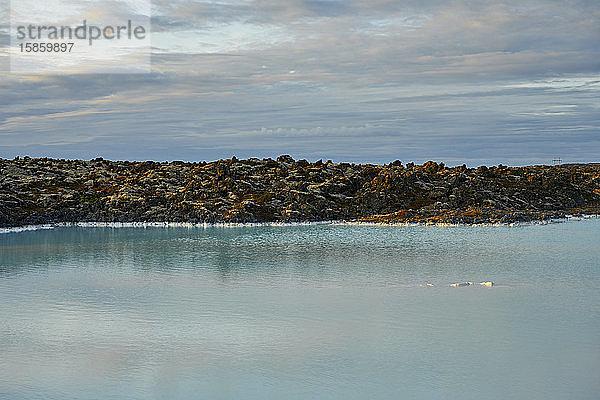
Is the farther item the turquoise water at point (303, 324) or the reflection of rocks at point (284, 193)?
the reflection of rocks at point (284, 193)

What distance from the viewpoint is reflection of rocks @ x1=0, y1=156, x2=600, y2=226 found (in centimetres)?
7469

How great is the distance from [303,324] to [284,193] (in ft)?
190

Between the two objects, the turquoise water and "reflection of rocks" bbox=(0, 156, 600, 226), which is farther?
"reflection of rocks" bbox=(0, 156, 600, 226)

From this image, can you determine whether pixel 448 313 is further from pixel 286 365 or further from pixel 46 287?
pixel 46 287

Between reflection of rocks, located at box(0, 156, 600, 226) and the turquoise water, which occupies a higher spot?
reflection of rocks, located at box(0, 156, 600, 226)

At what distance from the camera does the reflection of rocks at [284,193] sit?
7469cm

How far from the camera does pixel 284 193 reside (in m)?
80.8

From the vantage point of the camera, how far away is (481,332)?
21719 mm

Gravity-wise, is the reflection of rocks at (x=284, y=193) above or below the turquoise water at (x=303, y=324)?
above

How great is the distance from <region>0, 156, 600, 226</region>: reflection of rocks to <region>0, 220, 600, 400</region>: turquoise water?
28.9 m

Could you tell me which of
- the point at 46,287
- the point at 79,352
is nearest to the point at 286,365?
the point at 79,352

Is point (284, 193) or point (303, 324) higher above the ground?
point (284, 193)

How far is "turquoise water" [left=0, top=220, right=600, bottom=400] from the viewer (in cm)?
1661

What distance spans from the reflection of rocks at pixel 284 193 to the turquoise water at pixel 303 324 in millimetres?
28879
